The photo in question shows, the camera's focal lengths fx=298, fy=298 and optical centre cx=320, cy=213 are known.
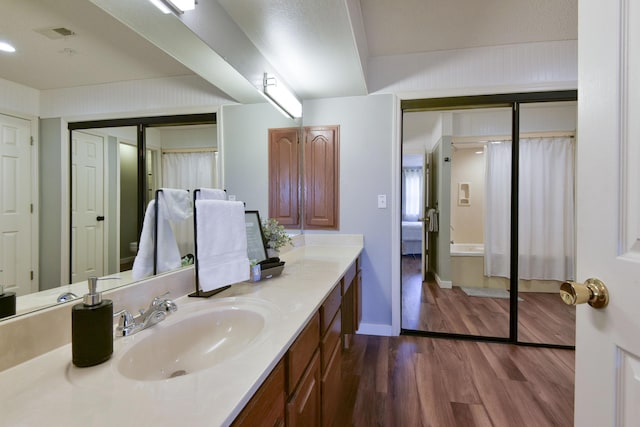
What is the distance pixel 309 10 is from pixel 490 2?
1.29 m

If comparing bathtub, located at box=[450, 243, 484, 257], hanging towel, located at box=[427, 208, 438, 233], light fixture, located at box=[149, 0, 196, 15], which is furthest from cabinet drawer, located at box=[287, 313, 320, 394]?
bathtub, located at box=[450, 243, 484, 257]

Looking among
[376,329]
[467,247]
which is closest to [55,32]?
→ [376,329]

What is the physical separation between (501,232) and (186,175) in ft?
12.9

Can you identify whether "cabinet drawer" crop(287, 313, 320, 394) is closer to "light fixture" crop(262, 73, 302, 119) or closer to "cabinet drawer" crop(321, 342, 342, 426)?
"cabinet drawer" crop(321, 342, 342, 426)

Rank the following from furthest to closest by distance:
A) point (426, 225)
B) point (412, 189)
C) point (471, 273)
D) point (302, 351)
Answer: point (412, 189), point (426, 225), point (471, 273), point (302, 351)

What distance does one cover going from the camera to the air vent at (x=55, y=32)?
746 millimetres

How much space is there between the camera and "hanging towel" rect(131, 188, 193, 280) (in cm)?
106

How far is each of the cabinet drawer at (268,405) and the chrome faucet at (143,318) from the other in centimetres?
42

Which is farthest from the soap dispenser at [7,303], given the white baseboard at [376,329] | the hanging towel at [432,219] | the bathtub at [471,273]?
the bathtub at [471,273]

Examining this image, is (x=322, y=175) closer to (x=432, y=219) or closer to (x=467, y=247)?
(x=432, y=219)

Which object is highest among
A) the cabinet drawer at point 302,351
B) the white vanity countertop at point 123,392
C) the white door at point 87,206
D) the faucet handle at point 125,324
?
the white door at point 87,206

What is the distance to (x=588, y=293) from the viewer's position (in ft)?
2.06

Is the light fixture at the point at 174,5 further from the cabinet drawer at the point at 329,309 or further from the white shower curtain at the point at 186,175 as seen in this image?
the cabinet drawer at the point at 329,309

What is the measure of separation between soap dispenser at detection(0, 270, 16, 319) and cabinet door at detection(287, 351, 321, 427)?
28.2 inches
